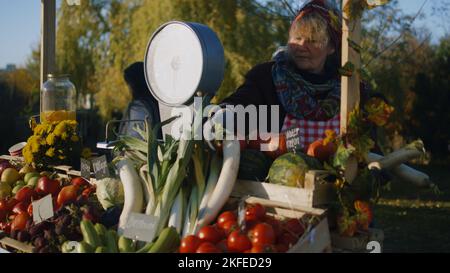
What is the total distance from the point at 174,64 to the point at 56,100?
122 cm

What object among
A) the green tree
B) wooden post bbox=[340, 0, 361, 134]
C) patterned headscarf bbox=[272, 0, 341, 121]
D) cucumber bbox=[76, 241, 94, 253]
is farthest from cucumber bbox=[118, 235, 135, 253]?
the green tree

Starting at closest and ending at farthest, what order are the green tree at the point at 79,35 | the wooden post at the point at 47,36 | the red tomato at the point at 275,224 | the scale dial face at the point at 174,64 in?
the red tomato at the point at 275,224
the scale dial face at the point at 174,64
the wooden post at the point at 47,36
the green tree at the point at 79,35

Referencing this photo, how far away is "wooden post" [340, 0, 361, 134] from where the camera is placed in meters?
1.90

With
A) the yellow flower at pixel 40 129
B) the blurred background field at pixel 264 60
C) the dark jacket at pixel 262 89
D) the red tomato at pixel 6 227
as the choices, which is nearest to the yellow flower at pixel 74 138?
the yellow flower at pixel 40 129

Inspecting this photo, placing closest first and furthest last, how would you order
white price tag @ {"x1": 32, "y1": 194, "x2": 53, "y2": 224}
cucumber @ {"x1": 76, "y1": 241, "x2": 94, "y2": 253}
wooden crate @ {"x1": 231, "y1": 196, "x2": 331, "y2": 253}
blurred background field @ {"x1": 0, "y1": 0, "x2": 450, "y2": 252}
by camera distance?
wooden crate @ {"x1": 231, "y1": 196, "x2": 331, "y2": 253} → cucumber @ {"x1": 76, "y1": 241, "x2": 94, "y2": 253} → white price tag @ {"x1": 32, "y1": 194, "x2": 53, "y2": 224} → blurred background field @ {"x1": 0, "y1": 0, "x2": 450, "y2": 252}

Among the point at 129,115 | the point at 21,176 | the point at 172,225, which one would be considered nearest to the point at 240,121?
the point at 172,225

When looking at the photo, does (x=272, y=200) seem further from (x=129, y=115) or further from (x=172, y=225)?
(x=129, y=115)

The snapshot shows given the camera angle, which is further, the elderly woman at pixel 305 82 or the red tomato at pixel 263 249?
the elderly woman at pixel 305 82

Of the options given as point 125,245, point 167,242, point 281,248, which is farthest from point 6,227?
point 281,248

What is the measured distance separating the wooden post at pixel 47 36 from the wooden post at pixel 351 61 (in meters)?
2.35

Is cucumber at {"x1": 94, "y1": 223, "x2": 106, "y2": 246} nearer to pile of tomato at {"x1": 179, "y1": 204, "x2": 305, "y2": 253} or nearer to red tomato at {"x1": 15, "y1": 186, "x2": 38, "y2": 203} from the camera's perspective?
pile of tomato at {"x1": 179, "y1": 204, "x2": 305, "y2": 253}

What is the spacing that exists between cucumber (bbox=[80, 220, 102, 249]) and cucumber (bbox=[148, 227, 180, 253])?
0.27 metres

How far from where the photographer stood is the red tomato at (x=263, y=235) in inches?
70.6

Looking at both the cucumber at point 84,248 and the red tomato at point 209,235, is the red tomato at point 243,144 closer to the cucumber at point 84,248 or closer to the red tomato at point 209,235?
the red tomato at point 209,235
